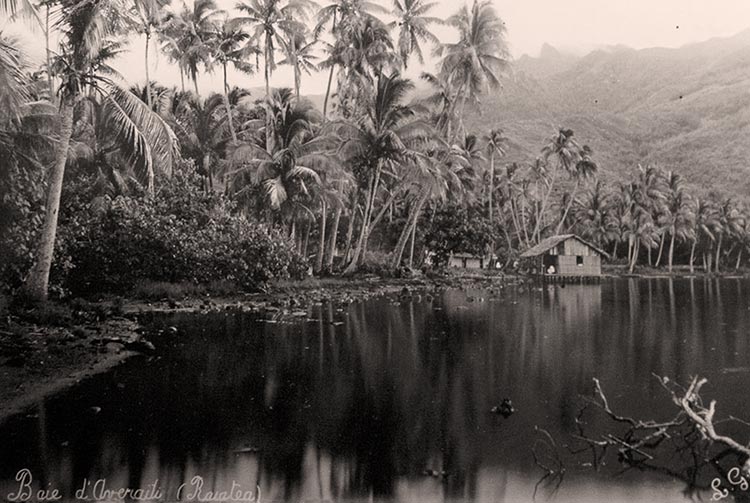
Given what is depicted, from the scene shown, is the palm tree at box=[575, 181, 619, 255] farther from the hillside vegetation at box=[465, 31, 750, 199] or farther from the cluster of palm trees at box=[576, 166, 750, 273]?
the hillside vegetation at box=[465, 31, 750, 199]

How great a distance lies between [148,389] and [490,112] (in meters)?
75.9

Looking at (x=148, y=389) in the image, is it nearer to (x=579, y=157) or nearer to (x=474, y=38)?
(x=474, y=38)

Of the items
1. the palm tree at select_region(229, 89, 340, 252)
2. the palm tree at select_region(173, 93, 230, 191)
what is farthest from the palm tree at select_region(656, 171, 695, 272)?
the palm tree at select_region(173, 93, 230, 191)

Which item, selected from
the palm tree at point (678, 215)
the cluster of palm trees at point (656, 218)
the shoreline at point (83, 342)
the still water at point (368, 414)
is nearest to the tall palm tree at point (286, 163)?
the shoreline at point (83, 342)

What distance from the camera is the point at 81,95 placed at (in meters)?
11.8

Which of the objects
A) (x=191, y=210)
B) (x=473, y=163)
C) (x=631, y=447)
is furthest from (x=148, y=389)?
(x=473, y=163)

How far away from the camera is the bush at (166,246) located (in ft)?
54.4

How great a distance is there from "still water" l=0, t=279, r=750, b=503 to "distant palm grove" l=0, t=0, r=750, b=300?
13.0 ft
